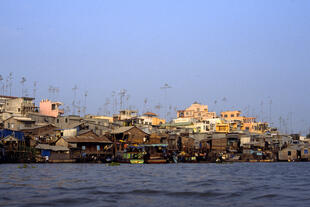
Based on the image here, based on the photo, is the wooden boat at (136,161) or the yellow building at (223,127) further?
the yellow building at (223,127)

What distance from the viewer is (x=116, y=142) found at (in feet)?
193

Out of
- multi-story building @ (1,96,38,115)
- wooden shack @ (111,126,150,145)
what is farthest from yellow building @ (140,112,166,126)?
multi-story building @ (1,96,38,115)

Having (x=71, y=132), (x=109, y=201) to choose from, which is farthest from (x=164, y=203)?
(x=71, y=132)

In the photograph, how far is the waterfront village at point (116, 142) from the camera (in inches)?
2009

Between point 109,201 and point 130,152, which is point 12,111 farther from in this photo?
point 109,201

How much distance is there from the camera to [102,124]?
71.9 meters

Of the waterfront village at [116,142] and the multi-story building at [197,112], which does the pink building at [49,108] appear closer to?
the waterfront village at [116,142]

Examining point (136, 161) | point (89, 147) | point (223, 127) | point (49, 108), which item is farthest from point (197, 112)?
point (89, 147)

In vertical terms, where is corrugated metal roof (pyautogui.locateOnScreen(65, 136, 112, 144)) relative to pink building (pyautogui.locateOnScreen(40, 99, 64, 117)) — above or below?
below

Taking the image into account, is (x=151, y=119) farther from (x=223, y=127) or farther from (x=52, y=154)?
(x=52, y=154)

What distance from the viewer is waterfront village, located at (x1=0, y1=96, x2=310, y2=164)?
51.0 m

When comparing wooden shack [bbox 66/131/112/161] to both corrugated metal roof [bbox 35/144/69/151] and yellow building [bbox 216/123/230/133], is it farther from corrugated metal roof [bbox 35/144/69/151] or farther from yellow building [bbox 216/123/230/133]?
yellow building [bbox 216/123/230/133]

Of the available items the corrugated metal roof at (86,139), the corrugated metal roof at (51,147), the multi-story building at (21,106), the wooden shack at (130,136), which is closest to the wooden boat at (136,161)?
the corrugated metal roof at (86,139)

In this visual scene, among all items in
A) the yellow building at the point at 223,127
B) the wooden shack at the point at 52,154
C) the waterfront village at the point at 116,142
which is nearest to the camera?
the wooden shack at the point at 52,154
